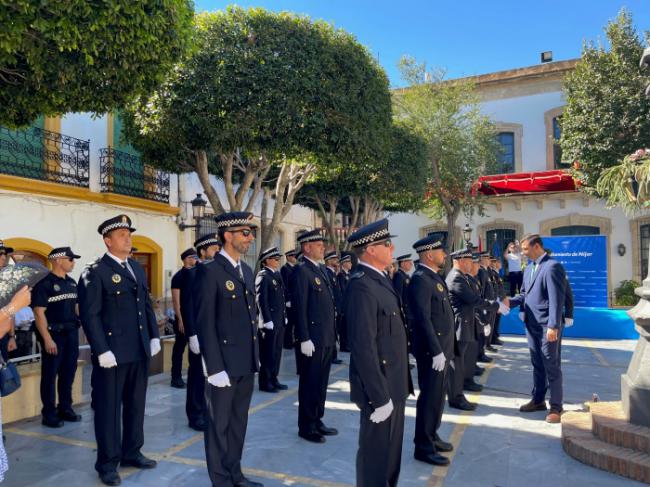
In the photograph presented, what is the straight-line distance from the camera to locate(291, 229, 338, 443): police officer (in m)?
5.32

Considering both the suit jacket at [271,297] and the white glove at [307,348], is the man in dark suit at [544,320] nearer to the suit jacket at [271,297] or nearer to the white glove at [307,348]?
the white glove at [307,348]

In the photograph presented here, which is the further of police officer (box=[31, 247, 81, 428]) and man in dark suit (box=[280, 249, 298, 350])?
man in dark suit (box=[280, 249, 298, 350])

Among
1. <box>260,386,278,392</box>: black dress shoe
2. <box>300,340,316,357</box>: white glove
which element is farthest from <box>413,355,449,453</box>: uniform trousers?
<box>260,386,278,392</box>: black dress shoe

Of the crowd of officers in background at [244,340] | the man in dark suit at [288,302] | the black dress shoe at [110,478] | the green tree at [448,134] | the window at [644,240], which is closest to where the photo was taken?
the crowd of officers in background at [244,340]

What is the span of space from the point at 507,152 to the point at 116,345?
22.7 meters

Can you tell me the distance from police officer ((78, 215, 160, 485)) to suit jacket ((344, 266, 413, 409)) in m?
2.09

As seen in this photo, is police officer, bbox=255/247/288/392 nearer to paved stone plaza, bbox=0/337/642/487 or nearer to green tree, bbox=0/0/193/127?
paved stone plaza, bbox=0/337/642/487

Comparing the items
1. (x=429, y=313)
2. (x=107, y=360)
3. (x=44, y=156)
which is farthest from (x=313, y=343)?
(x=44, y=156)

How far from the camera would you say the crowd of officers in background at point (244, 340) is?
11.6 feet

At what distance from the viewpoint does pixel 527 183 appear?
2144 centimetres

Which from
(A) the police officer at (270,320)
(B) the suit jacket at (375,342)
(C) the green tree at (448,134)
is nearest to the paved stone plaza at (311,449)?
(A) the police officer at (270,320)

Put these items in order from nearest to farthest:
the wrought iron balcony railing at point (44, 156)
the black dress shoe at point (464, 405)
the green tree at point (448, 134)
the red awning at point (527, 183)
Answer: the black dress shoe at point (464, 405), the wrought iron balcony railing at point (44, 156), the green tree at point (448, 134), the red awning at point (527, 183)

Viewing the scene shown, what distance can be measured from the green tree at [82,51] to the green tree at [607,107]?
48.6 ft

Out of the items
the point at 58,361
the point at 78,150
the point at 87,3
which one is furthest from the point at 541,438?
the point at 78,150
